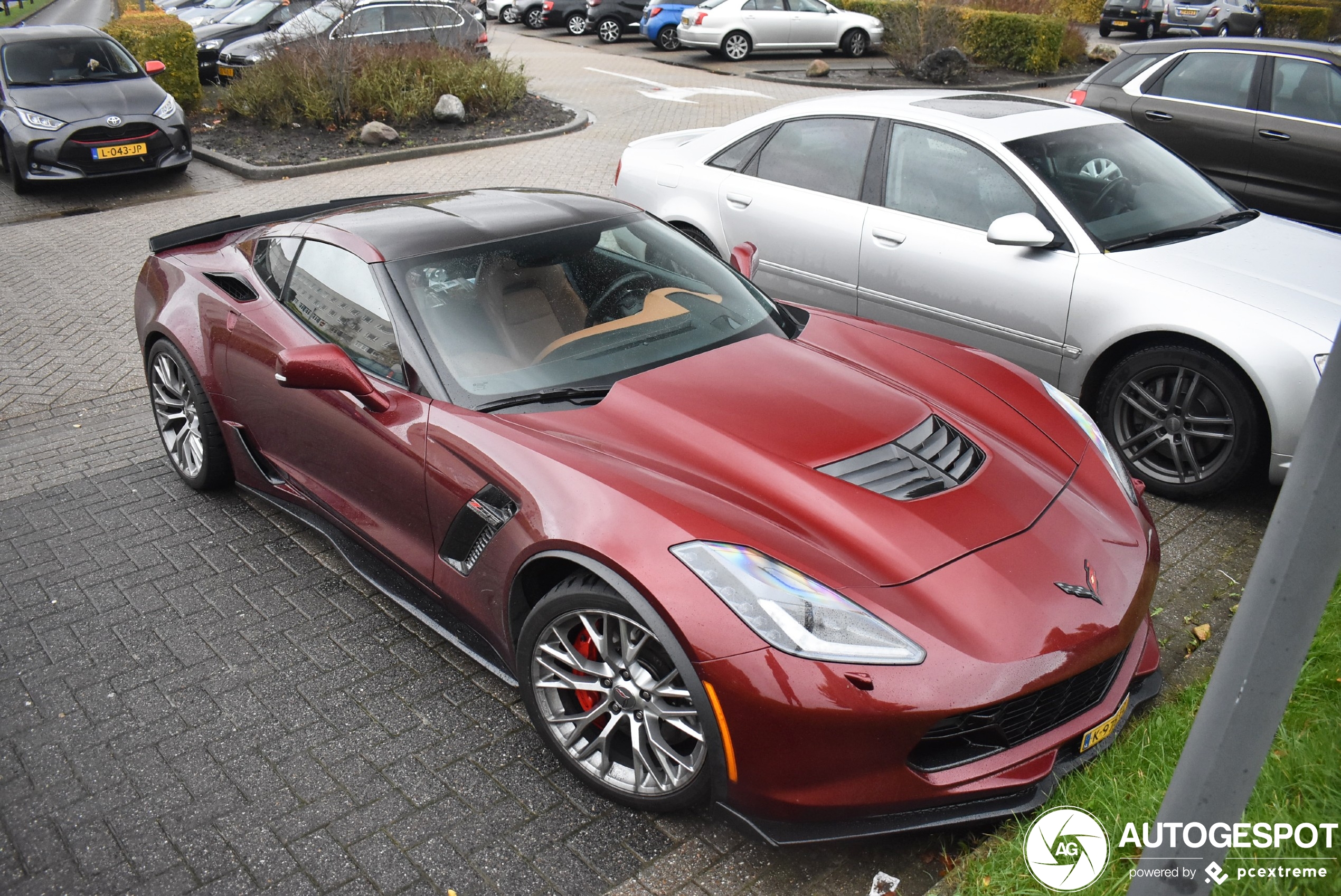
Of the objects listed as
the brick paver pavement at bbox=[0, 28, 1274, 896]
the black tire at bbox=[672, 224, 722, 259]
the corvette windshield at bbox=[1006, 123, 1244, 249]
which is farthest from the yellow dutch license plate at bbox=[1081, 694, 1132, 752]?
the black tire at bbox=[672, 224, 722, 259]

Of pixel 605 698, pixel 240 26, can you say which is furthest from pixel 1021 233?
pixel 240 26

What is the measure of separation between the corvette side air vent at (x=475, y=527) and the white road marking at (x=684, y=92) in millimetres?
14522

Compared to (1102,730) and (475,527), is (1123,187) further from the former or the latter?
(475,527)

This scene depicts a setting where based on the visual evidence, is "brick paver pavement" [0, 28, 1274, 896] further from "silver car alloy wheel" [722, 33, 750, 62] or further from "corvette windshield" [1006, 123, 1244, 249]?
"silver car alloy wheel" [722, 33, 750, 62]

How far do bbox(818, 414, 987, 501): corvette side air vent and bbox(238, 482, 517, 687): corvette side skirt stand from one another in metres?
1.29

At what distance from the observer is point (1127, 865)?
8.63 ft

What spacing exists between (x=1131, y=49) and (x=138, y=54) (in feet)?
41.5

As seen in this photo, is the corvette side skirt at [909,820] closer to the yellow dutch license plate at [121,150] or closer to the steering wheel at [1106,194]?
the steering wheel at [1106,194]

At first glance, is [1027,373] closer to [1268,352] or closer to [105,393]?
[1268,352]

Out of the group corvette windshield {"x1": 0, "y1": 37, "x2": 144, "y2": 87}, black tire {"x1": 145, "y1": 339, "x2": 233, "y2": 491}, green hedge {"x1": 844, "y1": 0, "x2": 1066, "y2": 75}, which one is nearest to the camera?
black tire {"x1": 145, "y1": 339, "x2": 233, "y2": 491}

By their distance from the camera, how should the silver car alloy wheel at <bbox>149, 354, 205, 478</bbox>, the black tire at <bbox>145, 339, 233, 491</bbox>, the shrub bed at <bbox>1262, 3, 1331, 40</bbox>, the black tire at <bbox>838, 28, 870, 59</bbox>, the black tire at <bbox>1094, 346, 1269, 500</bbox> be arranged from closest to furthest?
the black tire at <bbox>1094, 346, 1269, 500</bbox>, the black tire at <bbox>145, 339, 233, 491</bbox>, the silver car alloy wheel at <bbox>149, 354, 205, 478</bbox>, the black tire at <bbox>838, 28, 870, 59</bbox>, the shrub bed at <bbox>1262, 3, 1331, 40</bbox>

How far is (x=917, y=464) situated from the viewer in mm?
3211

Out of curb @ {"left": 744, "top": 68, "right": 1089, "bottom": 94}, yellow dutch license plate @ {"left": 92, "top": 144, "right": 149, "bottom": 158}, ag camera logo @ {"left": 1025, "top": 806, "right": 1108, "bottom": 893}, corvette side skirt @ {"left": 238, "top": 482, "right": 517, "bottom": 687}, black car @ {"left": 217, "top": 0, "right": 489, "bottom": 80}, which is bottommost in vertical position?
ag camera logo @ {"left": 1025, "top": 806, "right": 1108, "bottom": 893}

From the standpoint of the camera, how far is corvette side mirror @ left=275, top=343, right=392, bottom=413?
345 cm
